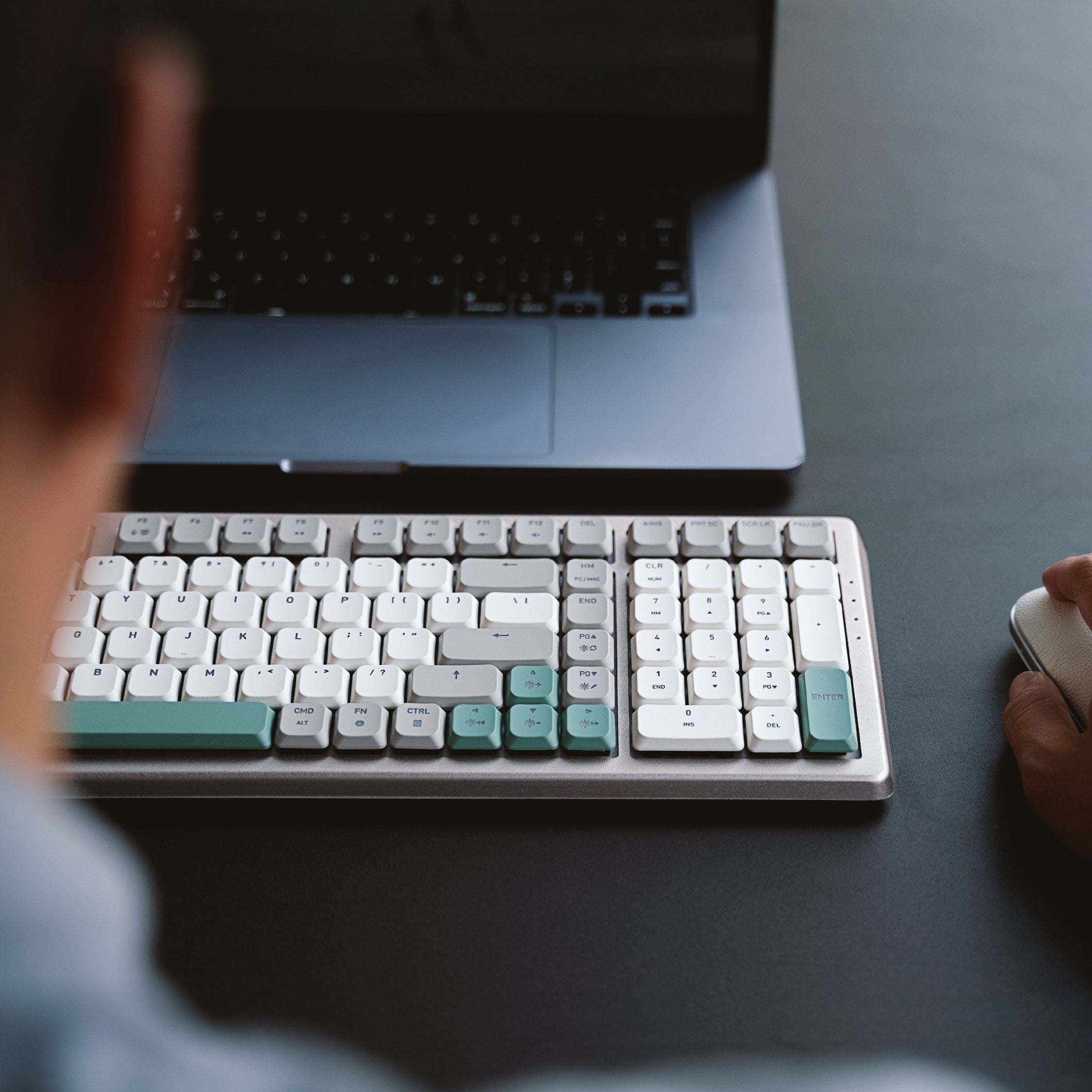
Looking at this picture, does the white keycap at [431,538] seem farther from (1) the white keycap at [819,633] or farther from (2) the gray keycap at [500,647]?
(1) the white keycap at [819,633]

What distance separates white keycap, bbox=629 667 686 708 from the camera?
0.44 m

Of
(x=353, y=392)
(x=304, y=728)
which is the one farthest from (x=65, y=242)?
(x=353, y=392)

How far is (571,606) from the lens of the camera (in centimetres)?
47

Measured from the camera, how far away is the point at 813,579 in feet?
1.56

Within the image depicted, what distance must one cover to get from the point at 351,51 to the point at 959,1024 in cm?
63

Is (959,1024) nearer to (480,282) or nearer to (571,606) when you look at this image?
(571,606)

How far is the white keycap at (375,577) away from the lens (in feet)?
1.59

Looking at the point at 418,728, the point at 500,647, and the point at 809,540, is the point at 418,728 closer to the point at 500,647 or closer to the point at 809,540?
the point at 500,647

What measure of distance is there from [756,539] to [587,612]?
3.6 inches

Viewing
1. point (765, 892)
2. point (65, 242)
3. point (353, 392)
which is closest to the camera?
point (65, 242)

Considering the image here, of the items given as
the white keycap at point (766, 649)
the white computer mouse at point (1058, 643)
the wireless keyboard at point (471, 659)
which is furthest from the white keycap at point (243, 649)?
the white computer mouse at point (1058, 643)

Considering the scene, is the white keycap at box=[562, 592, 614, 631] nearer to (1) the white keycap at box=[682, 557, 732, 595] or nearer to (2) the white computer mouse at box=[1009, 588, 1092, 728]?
(1) the white keycap at box=[682, 557, 732, 595]

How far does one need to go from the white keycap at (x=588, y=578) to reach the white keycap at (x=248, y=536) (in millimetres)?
150

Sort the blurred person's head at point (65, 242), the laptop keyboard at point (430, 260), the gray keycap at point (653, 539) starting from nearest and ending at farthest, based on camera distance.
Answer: the blurred person's head at point (65, 242)
the gray keycap at point (653, 539)
the laptop keyboard at point (430, 260)
